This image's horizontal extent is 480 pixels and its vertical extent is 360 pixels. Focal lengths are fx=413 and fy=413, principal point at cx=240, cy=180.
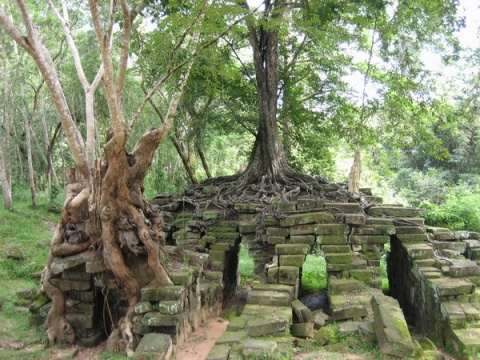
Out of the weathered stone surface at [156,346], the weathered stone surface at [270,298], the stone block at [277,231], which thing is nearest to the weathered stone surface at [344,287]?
the weathered stone surface at [270,298]

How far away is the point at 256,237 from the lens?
27.1 feet

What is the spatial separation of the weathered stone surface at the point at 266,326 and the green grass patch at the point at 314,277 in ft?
12.5

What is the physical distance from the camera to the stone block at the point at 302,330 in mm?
5941

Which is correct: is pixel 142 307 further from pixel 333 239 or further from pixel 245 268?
pixel 245 268

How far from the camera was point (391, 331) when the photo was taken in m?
4.92

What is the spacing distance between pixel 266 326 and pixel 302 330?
0.80 meters

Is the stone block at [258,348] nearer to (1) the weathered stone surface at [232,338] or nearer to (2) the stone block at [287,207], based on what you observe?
(1) the weathered stone surface at [232,338]

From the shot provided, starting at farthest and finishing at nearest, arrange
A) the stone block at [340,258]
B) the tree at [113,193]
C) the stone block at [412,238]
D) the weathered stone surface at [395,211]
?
1. the weathered stone surface at [395,211]
2. the stone block at [412,238]
3. the stone block at [340,258]
4. the tree at [113,193]

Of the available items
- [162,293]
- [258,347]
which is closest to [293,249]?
[162,293]

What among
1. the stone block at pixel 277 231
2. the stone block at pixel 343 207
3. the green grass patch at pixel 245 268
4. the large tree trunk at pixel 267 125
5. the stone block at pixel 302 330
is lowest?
the green grass patch at pixel 245 268

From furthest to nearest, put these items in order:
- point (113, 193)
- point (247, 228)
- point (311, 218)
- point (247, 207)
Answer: point (247, 207) < point (247, 228) < point (311, 218) < point (113, 193)

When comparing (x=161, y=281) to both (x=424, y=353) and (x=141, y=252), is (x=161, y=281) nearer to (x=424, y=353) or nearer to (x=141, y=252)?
(x=141, y=252)

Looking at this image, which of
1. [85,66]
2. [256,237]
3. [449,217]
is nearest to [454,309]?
[256,237]

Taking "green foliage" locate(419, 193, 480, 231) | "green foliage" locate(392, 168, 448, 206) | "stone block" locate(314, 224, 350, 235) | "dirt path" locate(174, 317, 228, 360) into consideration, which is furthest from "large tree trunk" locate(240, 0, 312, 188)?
"green foliage" locate(392, 168, 448, 206)
